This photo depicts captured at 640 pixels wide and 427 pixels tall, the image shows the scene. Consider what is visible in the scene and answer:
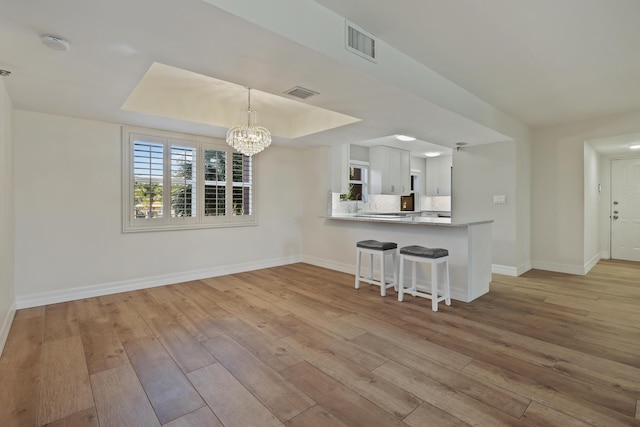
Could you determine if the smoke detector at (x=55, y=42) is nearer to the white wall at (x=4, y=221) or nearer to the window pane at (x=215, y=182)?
the white wall at (x=4, y=221)

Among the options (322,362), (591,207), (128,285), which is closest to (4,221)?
(128,285)

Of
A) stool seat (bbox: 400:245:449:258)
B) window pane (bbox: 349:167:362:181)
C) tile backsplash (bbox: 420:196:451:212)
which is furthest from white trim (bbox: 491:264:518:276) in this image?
tile backsplash (bbox: 420:196:451:212)

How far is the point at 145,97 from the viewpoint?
354cm

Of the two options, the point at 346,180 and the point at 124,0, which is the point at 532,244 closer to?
the point at 346,180

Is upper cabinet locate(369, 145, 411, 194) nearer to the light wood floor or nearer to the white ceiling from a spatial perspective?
the white ceiling

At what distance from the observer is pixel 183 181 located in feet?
15.1

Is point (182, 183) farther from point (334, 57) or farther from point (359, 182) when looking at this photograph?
point (359, 182)

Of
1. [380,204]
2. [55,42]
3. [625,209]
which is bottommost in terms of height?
[625,209]

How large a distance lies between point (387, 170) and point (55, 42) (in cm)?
646

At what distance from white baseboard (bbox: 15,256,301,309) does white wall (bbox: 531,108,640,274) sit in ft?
15.9

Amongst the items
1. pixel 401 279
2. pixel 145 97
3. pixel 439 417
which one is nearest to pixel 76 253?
pixel 145 97

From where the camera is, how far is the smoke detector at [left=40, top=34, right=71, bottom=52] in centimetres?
191

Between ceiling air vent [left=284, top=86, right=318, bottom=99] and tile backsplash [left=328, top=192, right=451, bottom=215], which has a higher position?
ceiling air vent [left=284, top=86, right=318, bottom=99]

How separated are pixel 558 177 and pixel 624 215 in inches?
104
